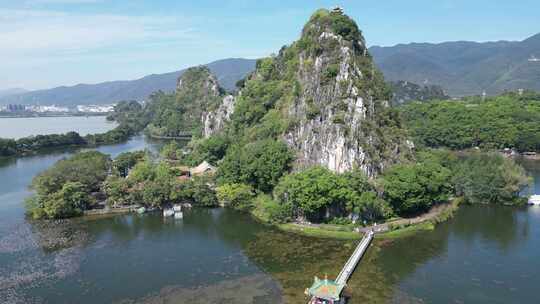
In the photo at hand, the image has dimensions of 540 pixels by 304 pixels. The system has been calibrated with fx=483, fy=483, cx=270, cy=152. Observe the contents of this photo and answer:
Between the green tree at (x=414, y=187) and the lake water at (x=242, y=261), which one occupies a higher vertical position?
the green tree at (x=414, y=187)

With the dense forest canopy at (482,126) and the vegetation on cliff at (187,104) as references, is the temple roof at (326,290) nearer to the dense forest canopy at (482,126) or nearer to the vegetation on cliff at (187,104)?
the dense forest canopy at (482,126)

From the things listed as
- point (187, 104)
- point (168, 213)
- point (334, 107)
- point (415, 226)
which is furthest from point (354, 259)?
point (187, 104)

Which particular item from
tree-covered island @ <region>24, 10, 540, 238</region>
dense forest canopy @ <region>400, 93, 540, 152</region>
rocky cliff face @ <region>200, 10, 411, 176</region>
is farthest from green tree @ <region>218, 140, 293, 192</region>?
dense forest canopy @ <region>400, 93, 540, 152</region>

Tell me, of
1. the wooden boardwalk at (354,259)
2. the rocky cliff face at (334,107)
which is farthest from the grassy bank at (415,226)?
the rocky cliff face at (334,107)

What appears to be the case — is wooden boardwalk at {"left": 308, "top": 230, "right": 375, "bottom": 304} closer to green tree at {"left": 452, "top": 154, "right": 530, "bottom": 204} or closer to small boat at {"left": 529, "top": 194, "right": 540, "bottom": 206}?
green tree at {"left": 452, "top": 154, "right": 530, "bottom": 204}

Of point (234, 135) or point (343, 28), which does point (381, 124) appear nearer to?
point (343, 28)

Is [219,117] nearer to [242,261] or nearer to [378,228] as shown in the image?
[378,228]

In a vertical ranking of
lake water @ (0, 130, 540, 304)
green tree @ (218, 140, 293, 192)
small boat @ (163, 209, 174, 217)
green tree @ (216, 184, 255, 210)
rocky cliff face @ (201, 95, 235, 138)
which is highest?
rocky cliff face @ (201, 95, 235, 138)
